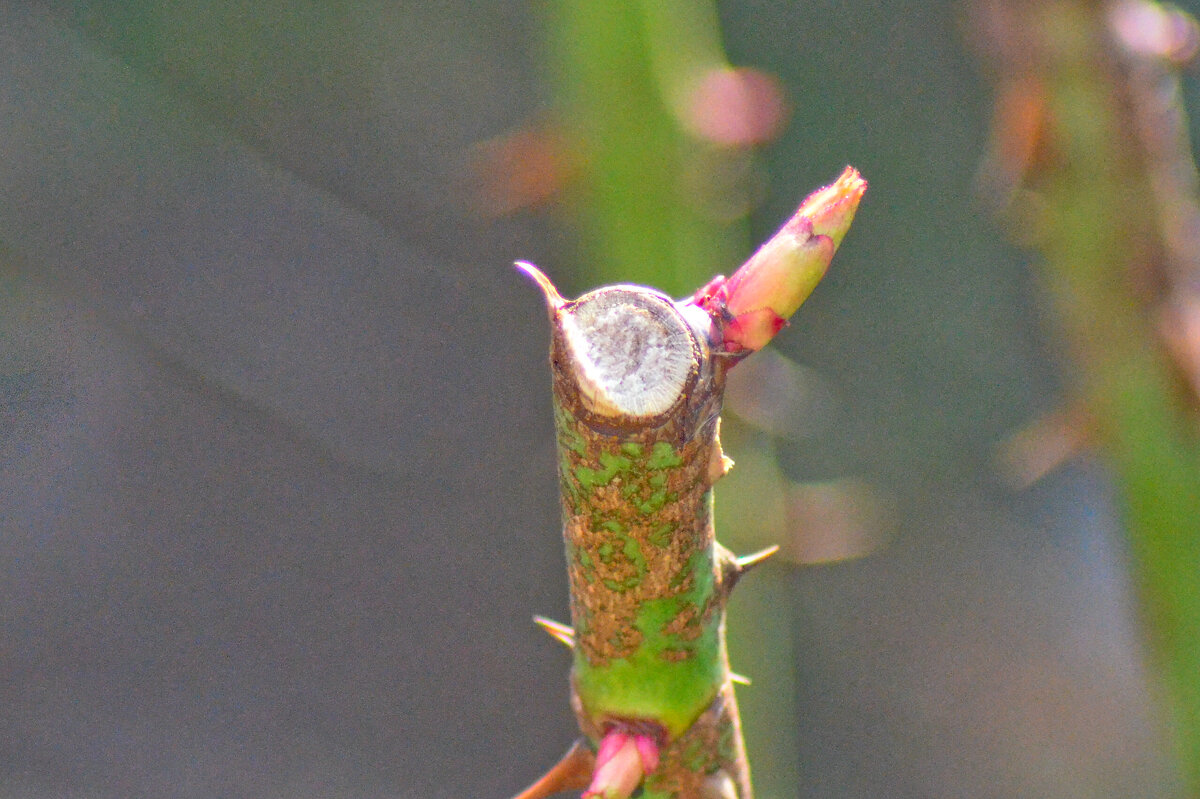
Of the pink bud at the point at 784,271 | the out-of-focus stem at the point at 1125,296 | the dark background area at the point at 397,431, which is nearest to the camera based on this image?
the pink bud at the point at 784,271

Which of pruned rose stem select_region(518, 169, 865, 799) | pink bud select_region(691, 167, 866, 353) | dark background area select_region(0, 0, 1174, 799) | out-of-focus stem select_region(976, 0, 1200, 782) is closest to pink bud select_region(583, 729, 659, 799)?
pruned rose stem select_region(518, 169, 865, 799)

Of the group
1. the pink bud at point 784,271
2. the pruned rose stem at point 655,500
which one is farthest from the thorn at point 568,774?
the pink bud at point 784,271

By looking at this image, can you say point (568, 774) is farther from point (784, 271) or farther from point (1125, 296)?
point (1125, 296)

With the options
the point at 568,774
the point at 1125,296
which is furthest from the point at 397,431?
the point at 568,774

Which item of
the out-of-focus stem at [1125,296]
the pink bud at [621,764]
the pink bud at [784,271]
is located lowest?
the pink bud at [621,764]

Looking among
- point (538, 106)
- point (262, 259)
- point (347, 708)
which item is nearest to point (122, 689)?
point (347, 708)

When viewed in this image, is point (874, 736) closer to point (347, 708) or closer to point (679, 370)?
point (347, 708)

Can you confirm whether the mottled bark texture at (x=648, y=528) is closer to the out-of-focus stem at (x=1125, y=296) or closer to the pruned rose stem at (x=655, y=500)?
the pruned rose stem at (x=655, y=500)

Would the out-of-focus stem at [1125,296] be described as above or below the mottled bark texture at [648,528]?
above

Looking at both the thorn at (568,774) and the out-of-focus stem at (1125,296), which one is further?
the out-of-focus stem at (1125,296)
